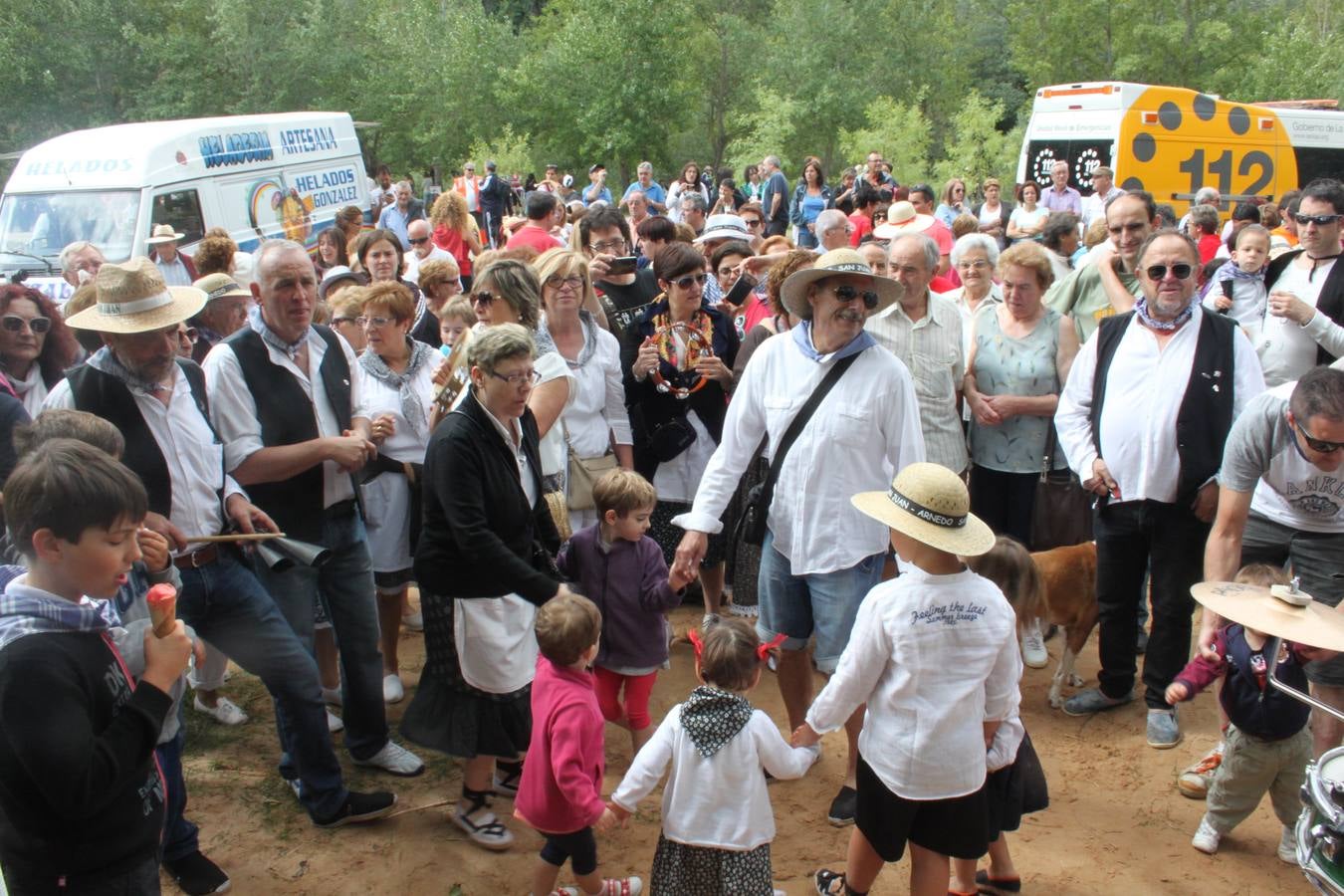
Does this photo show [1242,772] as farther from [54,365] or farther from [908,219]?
[908,219]

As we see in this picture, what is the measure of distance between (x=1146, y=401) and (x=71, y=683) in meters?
3.91

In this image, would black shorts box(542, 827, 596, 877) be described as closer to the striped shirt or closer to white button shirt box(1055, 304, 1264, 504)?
the striped shirt

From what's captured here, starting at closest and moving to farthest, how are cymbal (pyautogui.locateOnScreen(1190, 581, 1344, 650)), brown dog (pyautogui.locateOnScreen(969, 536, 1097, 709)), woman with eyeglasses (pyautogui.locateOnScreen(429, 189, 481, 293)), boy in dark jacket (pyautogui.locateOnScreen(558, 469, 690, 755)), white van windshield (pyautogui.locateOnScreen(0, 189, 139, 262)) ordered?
cymbal (pyautogui.locateOnScreen(1190, 581, 1344, 650)), boy in dark jacket (pyautogui.locateOnScreen(558, 469, 690, 755)), brown dog (pyautogui.locateOnScreen(969, 536, 1097, 709)), woman with eyeglasses (pyautogui.locateOnScreen(429, 189, 481, 293)), white van windshield (pyautogui.locateOnScreen(0, 189, 139, 262))

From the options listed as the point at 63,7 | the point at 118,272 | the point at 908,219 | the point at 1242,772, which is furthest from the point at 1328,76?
the point at 63,7

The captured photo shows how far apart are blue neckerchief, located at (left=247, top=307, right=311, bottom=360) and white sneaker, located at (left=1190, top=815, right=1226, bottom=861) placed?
12.5 feet

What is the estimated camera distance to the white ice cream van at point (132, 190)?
36.2 feet

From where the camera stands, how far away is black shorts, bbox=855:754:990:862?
3.07m

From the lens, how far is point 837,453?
366 cm

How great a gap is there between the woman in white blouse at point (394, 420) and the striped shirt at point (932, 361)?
2149mm

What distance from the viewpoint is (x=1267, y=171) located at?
616 inches

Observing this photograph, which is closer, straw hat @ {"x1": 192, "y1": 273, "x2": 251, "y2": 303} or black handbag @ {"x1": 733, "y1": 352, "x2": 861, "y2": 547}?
black handbag @ {"x1": 733, "y1": 352, "x2": 861, "y2": 547}

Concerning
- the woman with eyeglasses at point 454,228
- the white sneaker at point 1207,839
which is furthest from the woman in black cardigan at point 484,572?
the woman with eyeglasses at point 454,228

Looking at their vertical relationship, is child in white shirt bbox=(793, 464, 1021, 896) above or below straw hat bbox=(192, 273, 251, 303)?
below

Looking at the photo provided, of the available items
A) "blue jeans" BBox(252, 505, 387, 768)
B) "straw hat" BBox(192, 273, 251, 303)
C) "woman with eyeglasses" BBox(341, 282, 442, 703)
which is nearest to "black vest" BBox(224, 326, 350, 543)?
"blue jeans" BBox(252, 505, 387, 768)
